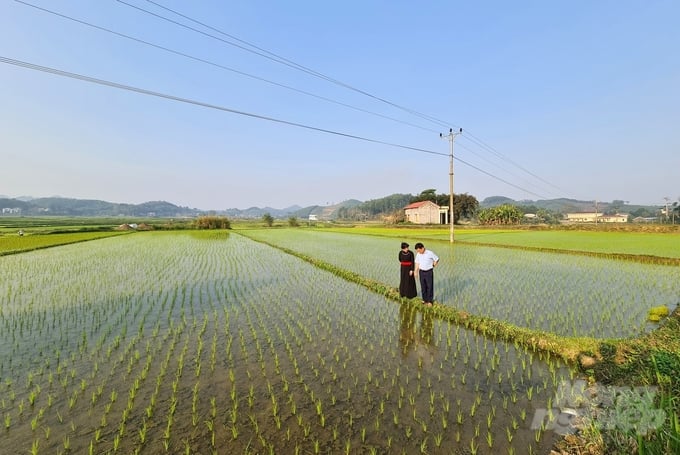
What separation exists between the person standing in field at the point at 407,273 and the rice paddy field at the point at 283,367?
0.52 m

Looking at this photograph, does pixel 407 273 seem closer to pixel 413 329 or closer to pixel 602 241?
pixel 413 329

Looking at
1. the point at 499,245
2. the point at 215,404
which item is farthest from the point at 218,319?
the point at 499,245

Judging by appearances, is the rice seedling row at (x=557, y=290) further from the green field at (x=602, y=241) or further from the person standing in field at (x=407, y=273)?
the green field at (x=602, y=241)

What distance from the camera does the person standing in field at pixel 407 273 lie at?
7.36 meters

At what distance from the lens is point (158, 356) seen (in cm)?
489

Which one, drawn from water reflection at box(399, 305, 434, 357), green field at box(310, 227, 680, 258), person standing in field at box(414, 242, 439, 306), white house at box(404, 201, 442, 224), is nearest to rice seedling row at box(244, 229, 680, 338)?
person standing in field at box(414, 242, 439, 306)

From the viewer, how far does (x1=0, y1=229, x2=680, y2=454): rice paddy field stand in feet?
10.0

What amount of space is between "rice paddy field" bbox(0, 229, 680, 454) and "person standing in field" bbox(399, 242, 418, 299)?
0.52m

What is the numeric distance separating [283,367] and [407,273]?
4.17 metres

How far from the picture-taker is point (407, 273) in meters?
7.70

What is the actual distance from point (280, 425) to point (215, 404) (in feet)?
2.96

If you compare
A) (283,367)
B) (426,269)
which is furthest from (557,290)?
(283,367)

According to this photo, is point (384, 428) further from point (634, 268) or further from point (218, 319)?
point (634, 268)

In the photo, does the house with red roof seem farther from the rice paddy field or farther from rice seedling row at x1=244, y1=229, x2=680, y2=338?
the rice paddy field
